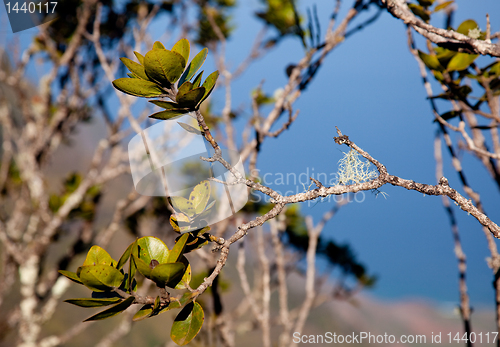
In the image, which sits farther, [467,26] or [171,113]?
[467,26]

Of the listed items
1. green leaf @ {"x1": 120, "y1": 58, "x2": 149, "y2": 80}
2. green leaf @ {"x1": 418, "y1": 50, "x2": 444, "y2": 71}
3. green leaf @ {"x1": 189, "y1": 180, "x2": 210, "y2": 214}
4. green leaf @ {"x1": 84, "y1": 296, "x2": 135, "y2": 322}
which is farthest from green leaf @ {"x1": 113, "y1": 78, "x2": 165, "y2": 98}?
green leaf @ {"x1": 418, "y1": 50, "x2": 444, "y2": 71}

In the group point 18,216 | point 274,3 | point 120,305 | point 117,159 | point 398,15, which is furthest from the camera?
point 18,216

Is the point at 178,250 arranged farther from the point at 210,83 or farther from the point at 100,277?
the point at 210,83

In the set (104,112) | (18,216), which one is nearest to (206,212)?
(104,112)

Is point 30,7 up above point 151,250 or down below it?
above

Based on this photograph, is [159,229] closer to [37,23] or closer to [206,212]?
[37,23]

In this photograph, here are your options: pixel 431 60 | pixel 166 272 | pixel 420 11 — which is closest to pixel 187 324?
pixel 166 272

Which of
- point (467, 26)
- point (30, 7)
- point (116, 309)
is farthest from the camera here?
point (30, 7)
